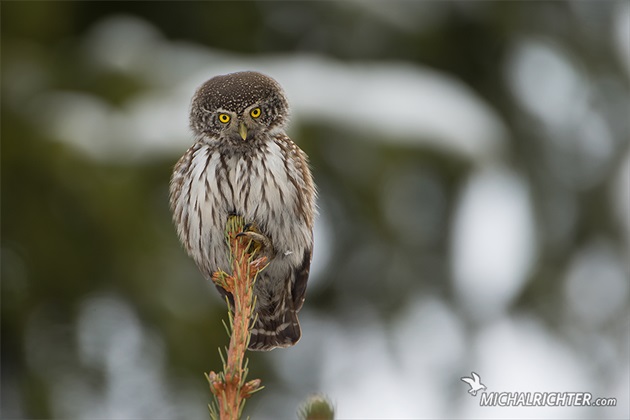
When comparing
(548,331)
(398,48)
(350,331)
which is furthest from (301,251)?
(398,48)

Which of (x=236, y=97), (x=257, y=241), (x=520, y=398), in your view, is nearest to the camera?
(x=236, y=97)

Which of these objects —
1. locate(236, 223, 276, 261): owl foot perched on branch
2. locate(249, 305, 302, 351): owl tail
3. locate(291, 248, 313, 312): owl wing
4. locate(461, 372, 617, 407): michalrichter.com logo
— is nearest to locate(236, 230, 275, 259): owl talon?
locate(236, 223, 276, 261): owl foot perched on branch

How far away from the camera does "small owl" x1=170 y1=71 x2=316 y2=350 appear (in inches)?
130

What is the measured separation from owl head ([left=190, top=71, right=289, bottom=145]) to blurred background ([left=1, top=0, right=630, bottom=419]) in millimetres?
1960

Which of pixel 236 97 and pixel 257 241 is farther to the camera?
pixel 257 241

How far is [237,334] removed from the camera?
8.57 feet

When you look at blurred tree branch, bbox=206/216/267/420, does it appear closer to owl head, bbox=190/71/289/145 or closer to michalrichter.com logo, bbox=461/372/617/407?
owl head, bbox=190/71/289/145

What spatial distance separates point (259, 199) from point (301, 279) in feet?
1.32

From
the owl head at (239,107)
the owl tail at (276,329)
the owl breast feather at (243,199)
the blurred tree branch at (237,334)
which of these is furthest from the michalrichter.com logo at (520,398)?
the owl head at (239,107)

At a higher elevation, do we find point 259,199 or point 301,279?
point 259,199

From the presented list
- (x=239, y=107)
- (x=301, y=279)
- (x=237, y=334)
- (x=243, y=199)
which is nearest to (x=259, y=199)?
(x=243, y=199)

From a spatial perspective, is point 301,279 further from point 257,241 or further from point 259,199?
point 257,241

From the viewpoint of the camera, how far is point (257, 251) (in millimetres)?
3355

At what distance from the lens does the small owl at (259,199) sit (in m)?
3.29
